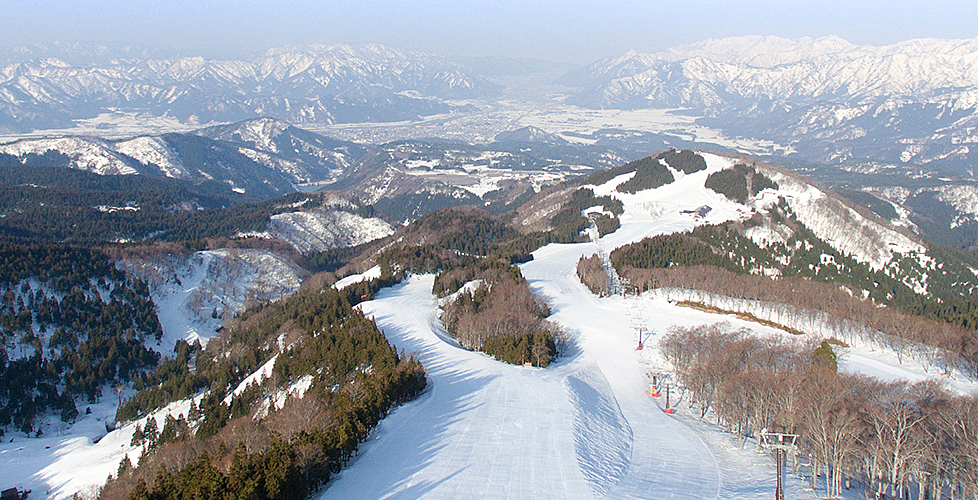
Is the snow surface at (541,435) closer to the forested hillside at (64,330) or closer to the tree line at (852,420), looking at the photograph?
the tree line at (852,420)

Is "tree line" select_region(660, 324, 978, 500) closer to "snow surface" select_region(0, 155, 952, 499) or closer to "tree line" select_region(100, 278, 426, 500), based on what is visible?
"snow surface" select_region(0, 155, 952, 499)

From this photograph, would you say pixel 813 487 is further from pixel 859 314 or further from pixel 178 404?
pixel 178 404

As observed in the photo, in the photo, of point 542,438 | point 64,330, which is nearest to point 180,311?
point 64,330

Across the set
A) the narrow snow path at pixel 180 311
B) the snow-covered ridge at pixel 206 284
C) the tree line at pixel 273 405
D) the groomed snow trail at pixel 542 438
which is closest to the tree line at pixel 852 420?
the groomed snow trail at pixel 542 438

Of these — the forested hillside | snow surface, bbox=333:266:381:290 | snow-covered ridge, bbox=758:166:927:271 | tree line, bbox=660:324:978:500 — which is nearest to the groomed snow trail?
tree line, bbox=660:324:978:500

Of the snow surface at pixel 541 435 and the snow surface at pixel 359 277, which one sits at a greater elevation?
the snow surface at pixel 359 277

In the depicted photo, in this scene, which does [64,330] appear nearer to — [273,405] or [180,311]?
[180,311]

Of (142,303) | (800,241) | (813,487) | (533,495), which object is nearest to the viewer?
(533,495)

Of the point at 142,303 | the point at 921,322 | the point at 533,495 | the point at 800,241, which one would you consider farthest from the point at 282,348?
the point at 800,241

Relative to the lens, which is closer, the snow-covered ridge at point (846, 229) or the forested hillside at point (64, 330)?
the forested hillside at point (64, 330)

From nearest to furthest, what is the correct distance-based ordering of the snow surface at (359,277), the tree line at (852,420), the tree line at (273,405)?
the tree line at (273,405) → the tree line at (852,420) → the snow surface at (359,277)
